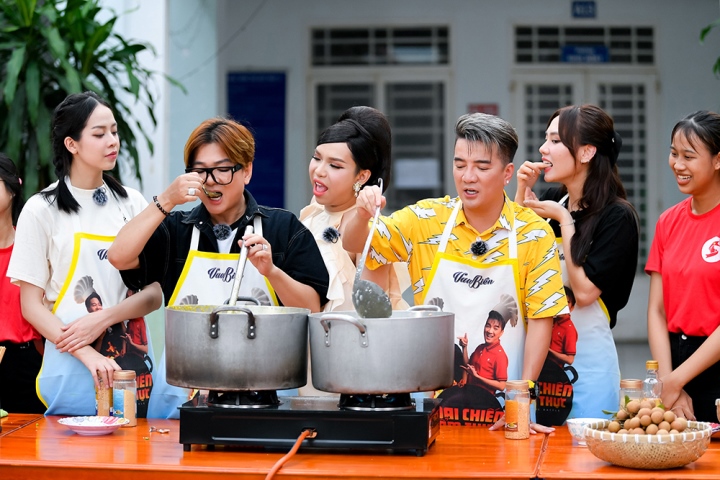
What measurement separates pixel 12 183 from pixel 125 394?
3.65 ft

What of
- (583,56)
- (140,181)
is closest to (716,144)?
(140,181)

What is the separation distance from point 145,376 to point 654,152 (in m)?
6.56

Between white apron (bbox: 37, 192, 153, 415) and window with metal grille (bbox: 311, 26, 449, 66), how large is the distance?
5724 millimetres

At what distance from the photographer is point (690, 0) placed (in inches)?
337

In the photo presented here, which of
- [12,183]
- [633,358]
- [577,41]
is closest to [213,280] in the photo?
[12,183]

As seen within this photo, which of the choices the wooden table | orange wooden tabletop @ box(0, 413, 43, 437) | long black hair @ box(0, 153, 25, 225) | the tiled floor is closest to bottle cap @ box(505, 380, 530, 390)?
the wooden table

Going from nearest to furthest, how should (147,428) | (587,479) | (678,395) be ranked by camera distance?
(587,479) < (147,428) < (678,395)

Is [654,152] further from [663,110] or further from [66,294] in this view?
[66,294]

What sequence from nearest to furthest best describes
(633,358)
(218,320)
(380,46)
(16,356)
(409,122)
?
(218,320) → (16,356) → (633,358) → (380,46) → (409,122)

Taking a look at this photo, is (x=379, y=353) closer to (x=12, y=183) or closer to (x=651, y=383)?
(x=651, y=383)

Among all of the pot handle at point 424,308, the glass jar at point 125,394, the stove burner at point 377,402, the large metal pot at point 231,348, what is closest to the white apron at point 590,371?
the pot handle at point 424,308

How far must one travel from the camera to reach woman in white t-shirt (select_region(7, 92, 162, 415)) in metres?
3.00

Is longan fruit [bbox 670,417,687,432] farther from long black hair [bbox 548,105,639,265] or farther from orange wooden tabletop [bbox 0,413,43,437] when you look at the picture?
orange wooden tabletop [bbox 0,413,43,437]

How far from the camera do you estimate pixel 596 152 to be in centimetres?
320
